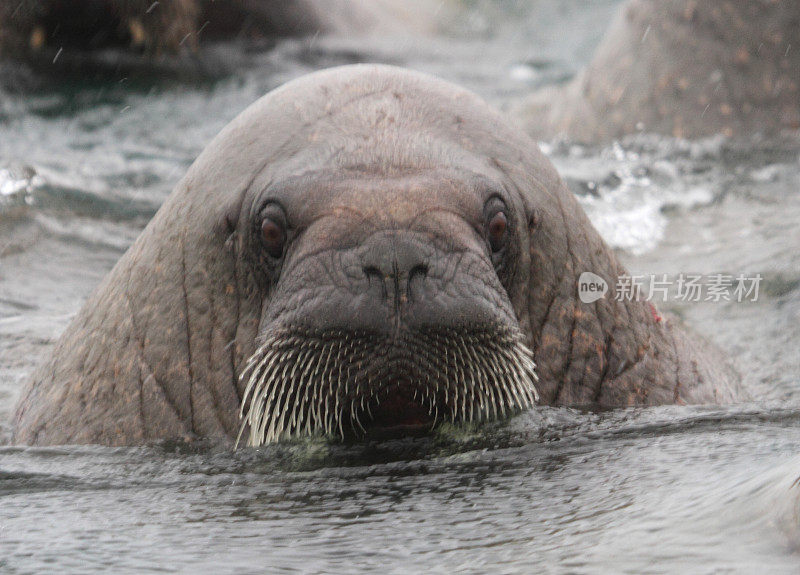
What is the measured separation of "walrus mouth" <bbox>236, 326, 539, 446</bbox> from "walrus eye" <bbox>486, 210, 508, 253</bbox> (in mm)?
405

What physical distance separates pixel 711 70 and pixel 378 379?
7.50m

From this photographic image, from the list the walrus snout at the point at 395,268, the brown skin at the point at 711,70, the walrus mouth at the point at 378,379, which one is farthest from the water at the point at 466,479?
the brown skin at the point at 711,70

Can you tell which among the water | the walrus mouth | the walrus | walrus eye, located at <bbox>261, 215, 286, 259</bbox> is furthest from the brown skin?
walrus eye, located at <bbox>261, 215, 286, 259</bbox>

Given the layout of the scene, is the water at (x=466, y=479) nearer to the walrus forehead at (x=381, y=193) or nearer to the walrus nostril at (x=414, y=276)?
the walrus nostril at (x=414, y=276)

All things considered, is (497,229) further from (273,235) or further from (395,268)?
(273,235)

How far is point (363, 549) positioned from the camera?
136 inches

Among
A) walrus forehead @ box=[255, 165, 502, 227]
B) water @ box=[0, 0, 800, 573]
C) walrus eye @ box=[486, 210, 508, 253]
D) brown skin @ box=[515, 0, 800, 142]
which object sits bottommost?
water @ box=[0, 0, 800, 573]

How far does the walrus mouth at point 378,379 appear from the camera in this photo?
4.42 metres

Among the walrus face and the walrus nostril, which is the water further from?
the walrus nostril

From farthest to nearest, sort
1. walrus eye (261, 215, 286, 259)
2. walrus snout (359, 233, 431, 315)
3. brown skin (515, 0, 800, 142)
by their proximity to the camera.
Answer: brown skin (515, 0, 800, 142), walrus eye (261, 215, 286, 259), walrus snout (359, 233, 431, 315)

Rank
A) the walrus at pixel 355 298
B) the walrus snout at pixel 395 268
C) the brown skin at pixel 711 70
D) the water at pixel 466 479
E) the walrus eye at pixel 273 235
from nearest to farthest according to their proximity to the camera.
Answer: the water at pixel 466 479 < the walrus snout at pixel 395 268 < the walrus at pixel 355 298 < the walrus eye at pixel 273 235 < the brown skin at pixel 711 70

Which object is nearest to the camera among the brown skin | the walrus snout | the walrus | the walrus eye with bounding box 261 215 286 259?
the walrus snout

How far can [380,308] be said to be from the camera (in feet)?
14.3

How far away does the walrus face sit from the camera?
4387mm
